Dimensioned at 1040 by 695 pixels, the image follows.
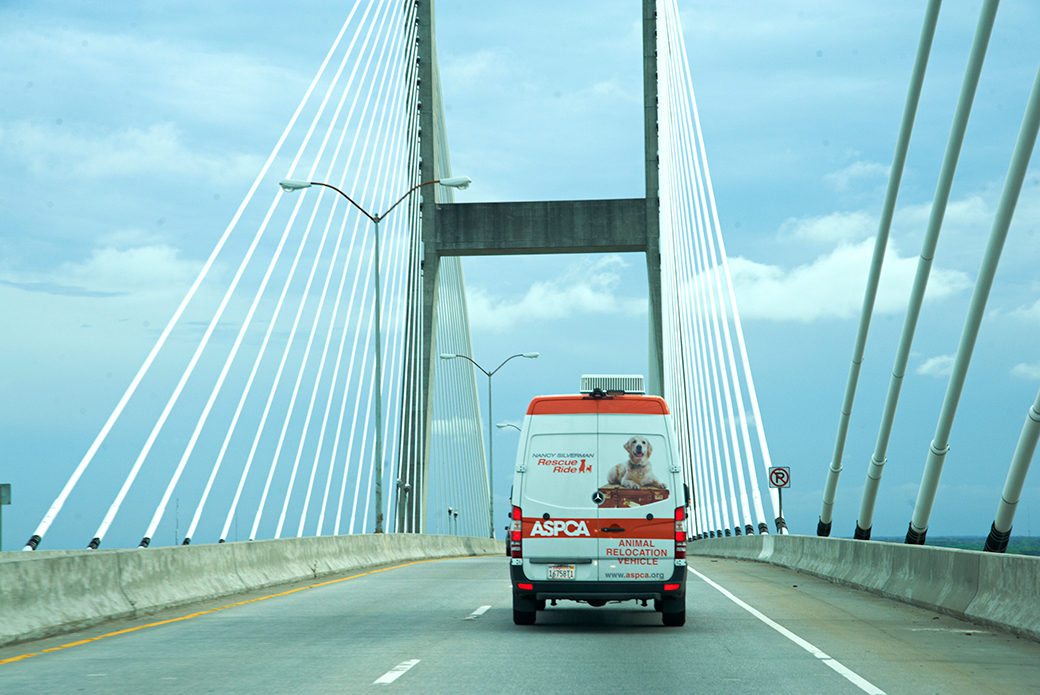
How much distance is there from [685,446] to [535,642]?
80.2ft

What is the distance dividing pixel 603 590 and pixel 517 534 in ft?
3.33

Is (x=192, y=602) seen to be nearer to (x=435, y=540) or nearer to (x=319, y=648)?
(x=319, y=648)

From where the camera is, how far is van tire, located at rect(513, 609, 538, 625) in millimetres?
12656

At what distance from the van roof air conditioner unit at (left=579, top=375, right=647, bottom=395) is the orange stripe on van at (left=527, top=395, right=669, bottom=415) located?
1.52 feet

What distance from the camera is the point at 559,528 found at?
484 inches

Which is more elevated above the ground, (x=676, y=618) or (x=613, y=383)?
(x=613, y=383)

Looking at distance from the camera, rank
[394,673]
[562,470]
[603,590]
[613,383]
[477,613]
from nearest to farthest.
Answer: [394,673], [603,590], [562,470], [613,383], [477,613]

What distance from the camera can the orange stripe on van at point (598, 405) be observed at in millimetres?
12562

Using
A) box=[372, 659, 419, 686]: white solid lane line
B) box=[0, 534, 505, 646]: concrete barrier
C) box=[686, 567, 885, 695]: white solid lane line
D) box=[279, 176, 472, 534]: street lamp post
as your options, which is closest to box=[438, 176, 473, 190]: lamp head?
box=[279, 176, 472, 534]: street lamp post

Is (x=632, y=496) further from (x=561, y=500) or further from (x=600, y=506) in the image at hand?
(x=561, y=500)

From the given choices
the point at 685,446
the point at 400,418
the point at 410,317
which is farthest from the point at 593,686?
the point at 410,317

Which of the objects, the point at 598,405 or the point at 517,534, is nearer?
the point at 517,534

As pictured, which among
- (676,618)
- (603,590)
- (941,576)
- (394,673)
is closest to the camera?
(394,673)

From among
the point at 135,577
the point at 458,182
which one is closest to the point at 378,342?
the point at 458,182
